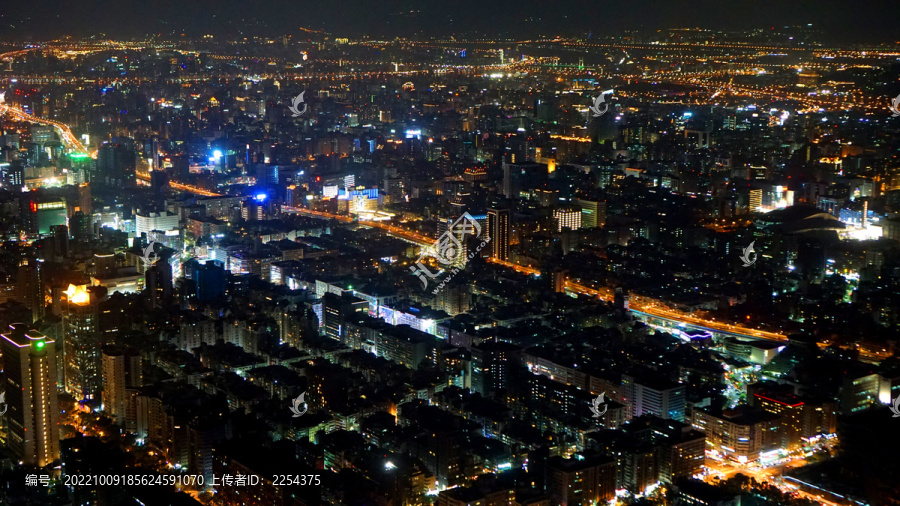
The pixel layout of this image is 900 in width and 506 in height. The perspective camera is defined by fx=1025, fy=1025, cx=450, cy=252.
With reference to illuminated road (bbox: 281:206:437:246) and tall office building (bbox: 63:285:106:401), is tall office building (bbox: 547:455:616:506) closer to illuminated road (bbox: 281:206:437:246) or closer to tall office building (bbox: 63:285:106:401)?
tall office building (bbox: 63:285:106:401)

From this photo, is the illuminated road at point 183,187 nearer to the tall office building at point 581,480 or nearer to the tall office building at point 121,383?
the tall office building at point 121,383

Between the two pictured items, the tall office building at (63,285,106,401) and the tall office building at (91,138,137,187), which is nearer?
the tall office building at (63,285,106,401)

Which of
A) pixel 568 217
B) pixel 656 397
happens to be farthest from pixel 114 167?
pixel 656 397

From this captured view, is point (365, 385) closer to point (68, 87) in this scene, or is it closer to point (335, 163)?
point (335, 163)

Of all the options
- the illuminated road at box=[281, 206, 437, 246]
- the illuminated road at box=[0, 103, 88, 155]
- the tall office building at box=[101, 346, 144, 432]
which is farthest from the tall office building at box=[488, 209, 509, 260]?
the illuminated road at box=[0, 103, 88, 155]
